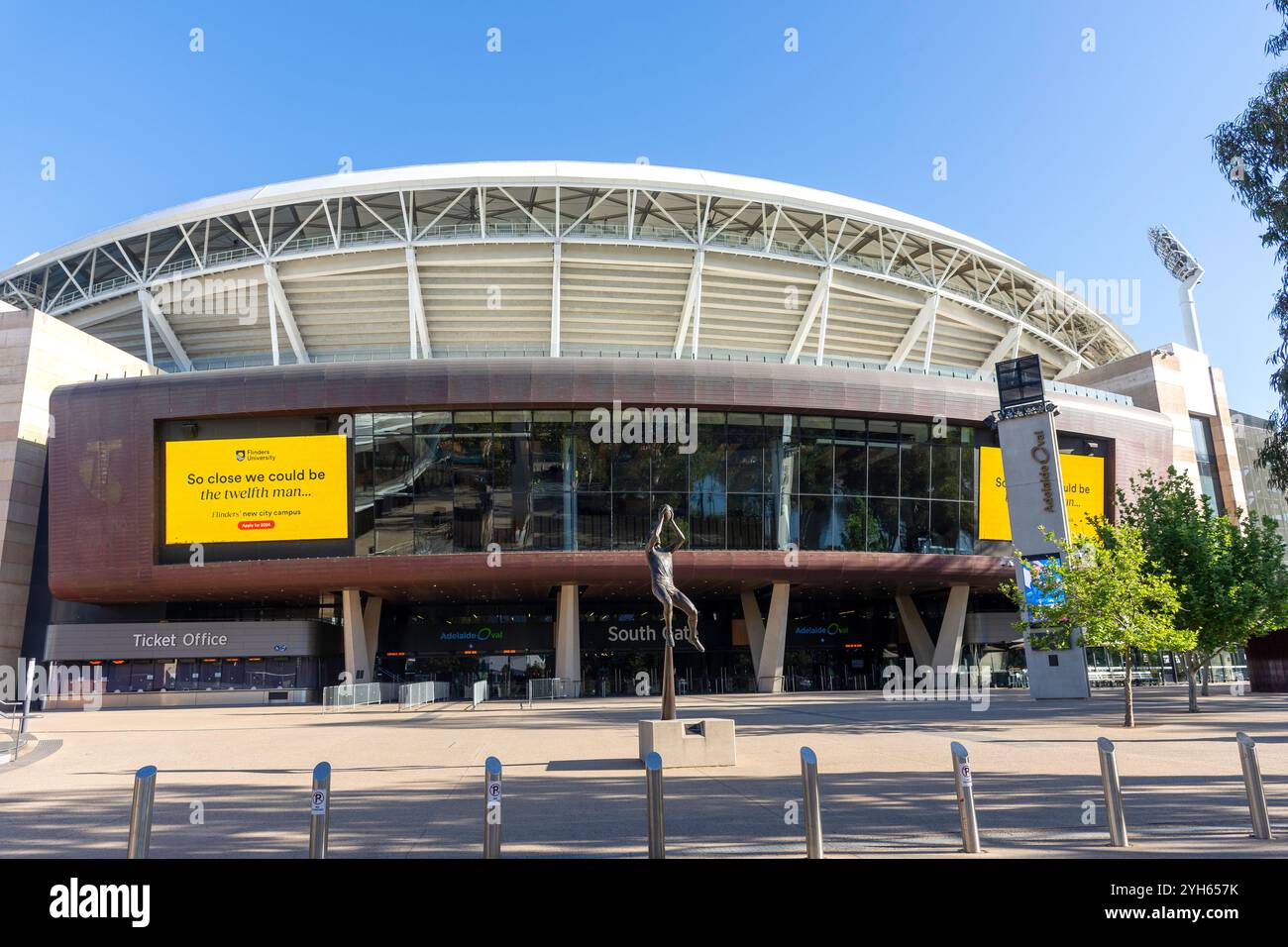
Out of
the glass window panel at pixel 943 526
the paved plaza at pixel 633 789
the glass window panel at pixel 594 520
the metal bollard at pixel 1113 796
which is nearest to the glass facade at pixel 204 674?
the glass window panel at pixel 594 520

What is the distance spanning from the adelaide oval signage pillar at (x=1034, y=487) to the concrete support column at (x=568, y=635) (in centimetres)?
1998

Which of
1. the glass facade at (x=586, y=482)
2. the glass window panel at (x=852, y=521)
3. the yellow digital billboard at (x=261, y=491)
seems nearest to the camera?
the yellow digital billboard at (x=261, y=491)

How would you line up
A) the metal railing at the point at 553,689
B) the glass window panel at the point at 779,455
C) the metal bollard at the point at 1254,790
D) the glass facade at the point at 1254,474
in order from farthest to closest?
the glass facade at the point at 1254,474 < the metal railing at the point at 553,689 < the glass window panel at the point at 779,455 < the metal bollard at the point at 1254,790

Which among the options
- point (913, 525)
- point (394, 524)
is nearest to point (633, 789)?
point (394, 524)

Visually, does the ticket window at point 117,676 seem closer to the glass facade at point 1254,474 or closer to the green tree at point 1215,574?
the green tree at point 1215,574

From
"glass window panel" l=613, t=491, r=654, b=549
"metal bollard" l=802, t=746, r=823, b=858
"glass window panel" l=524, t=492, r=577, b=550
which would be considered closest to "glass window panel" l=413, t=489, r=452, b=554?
"glass window panel" l=524, t=492, r=577, b=550

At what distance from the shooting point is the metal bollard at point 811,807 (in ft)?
25.4

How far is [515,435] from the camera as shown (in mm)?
41312

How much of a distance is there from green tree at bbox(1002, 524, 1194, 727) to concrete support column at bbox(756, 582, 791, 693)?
2054 cm

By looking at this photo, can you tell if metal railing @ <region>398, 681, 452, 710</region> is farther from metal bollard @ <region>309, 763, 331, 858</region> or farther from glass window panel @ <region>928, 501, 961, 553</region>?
metal bollard @ <region>309, 763, 331, 858</region>

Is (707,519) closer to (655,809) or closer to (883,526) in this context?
(883,526)

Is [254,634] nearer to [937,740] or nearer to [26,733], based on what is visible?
[26,733]

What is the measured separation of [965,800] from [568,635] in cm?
3678
